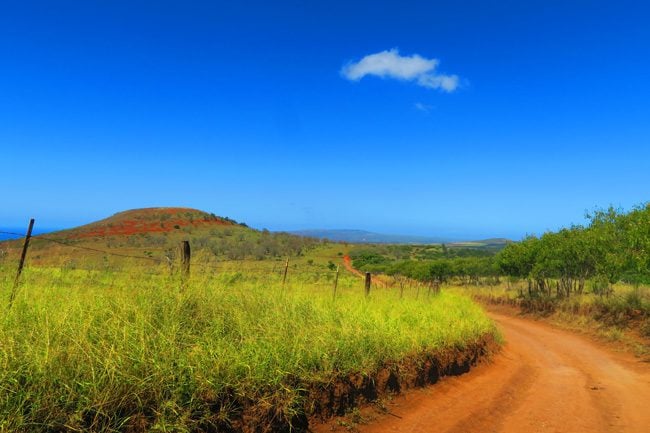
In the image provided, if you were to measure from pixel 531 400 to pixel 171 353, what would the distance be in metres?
7.41

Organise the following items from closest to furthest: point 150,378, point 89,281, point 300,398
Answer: point 150,378
point 300,398
point 89,281

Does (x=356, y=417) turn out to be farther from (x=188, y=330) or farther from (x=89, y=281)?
(x=89, y=281)

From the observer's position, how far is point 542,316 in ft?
85.7

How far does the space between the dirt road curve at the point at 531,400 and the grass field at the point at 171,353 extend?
2.59 ft

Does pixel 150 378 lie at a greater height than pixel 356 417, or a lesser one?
greater

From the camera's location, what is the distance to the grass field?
4309 millimetres

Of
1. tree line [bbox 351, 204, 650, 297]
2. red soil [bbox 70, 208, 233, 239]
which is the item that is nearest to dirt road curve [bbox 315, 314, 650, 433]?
tree line [bbox 351, 204, 650, 297]

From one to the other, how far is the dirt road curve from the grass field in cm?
79

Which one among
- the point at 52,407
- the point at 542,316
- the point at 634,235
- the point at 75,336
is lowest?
the point at 542,316

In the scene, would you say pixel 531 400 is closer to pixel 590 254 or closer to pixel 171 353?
pixel 171 353

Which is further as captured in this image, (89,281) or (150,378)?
(89,281)

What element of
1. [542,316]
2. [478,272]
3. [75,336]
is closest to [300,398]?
[75,336]

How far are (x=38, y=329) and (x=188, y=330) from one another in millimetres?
1829

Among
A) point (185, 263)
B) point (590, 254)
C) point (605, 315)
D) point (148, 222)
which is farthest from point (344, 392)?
point (148, 222)
